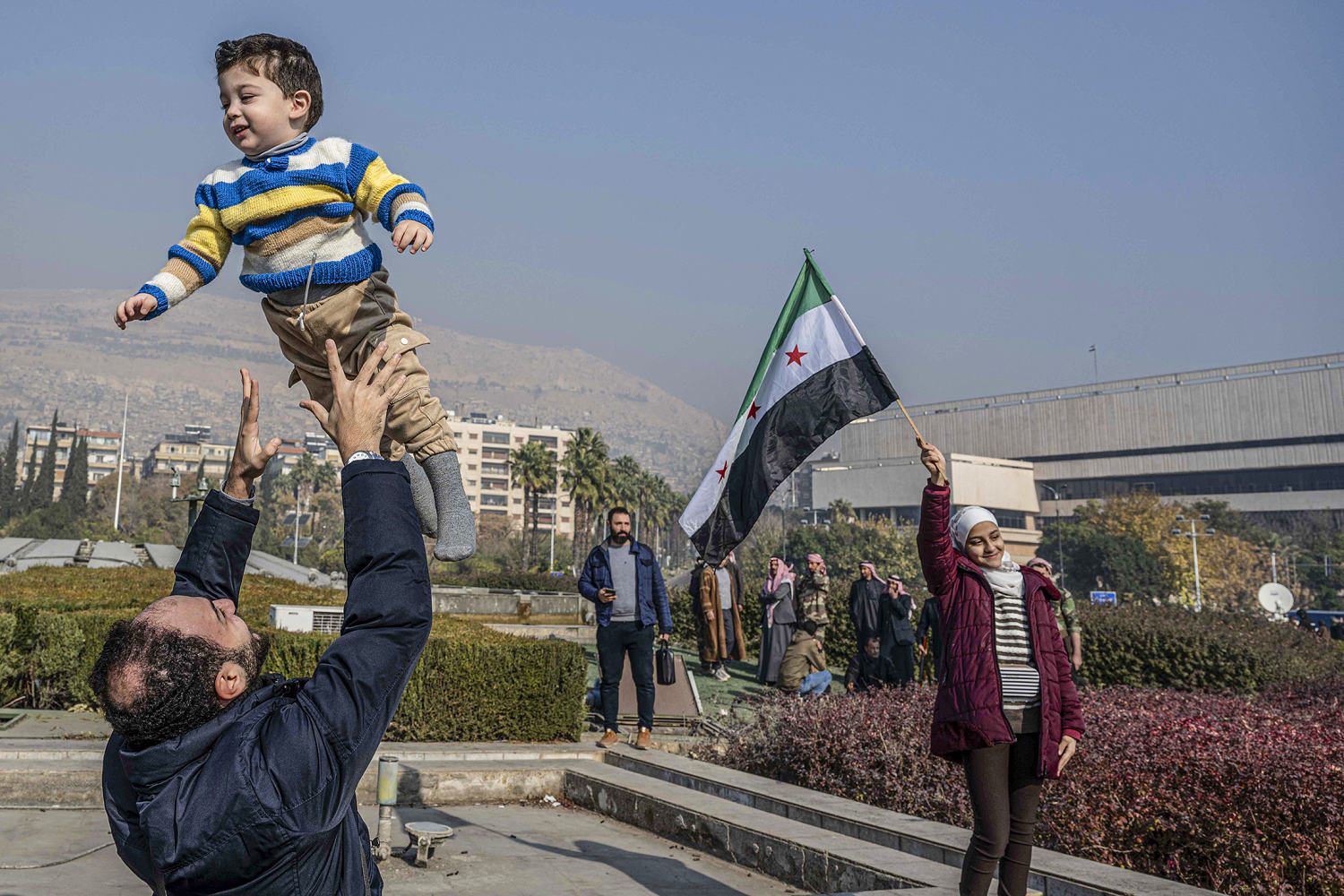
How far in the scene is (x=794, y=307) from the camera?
7441 mm

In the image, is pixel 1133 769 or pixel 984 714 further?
pixel 1133 769

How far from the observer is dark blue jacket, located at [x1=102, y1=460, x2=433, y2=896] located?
71.3 inches

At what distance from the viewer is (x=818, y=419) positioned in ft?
22.9

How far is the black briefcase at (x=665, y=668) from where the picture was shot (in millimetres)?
12094

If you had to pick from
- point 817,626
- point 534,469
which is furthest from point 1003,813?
point 534,469

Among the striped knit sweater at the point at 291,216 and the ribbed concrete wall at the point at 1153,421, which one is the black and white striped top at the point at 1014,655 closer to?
the striped knit sweater at the point at 291,216

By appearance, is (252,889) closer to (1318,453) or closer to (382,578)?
(382,578)

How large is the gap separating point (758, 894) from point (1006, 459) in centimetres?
12526

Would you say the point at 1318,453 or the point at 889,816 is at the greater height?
the point at 1318,453

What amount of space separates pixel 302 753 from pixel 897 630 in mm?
12779

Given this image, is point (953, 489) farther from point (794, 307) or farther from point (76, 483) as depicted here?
point (794, 307)

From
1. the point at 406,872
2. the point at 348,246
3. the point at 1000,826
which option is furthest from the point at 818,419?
the point at 348,246

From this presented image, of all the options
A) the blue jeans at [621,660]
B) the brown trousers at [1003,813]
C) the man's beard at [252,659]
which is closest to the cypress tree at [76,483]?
the blue jeans at [621,660]

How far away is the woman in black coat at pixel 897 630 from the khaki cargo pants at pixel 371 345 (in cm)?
1168
